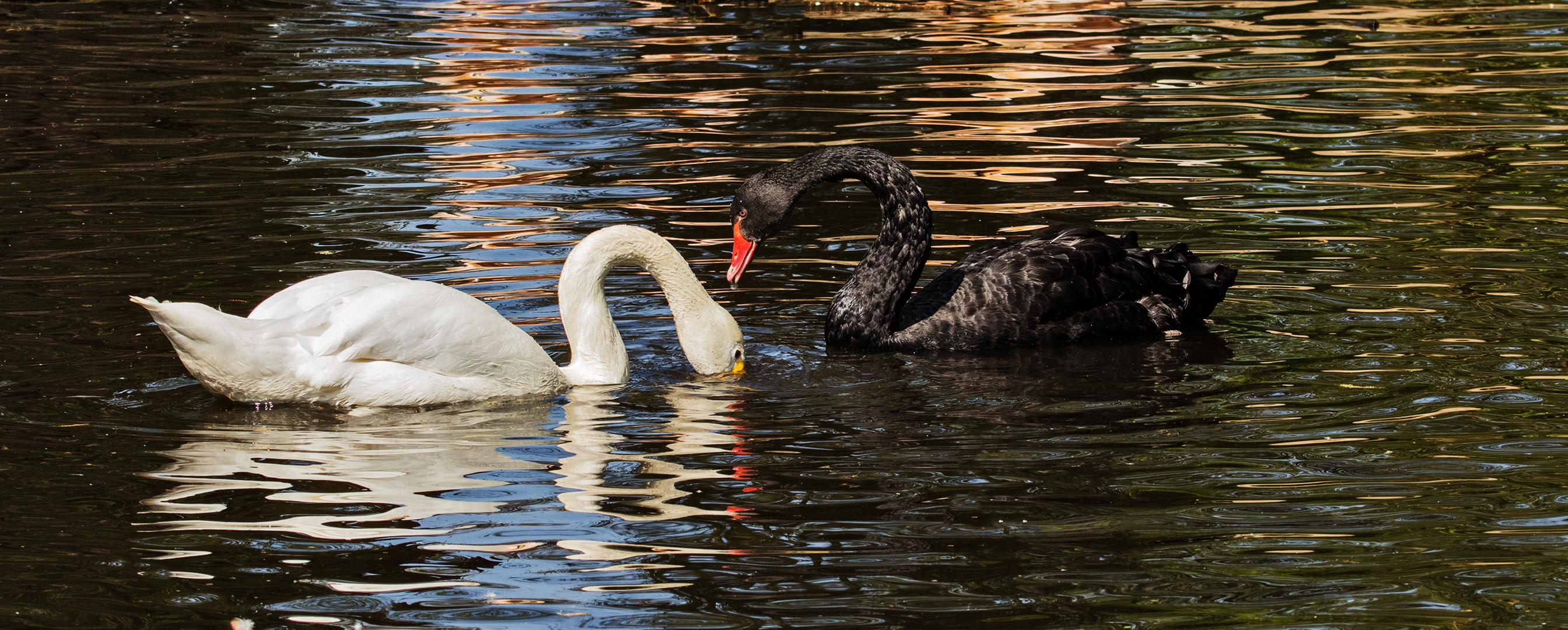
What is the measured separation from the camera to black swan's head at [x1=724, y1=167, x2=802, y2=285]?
7598 millimetres

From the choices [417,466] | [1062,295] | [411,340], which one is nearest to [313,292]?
[411,340]

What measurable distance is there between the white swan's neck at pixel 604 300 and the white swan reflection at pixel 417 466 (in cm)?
19

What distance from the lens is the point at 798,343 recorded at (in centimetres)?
773

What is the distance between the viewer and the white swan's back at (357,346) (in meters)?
6.01

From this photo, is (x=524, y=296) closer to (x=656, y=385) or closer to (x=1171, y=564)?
(x=656, y=385)

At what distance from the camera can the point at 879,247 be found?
7895 mm

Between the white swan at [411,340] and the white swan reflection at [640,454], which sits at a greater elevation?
the white swan at [411,340]

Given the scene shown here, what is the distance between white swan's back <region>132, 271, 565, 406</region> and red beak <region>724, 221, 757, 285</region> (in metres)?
1.38

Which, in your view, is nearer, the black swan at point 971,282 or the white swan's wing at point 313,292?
the white swan's wing at point 313,292

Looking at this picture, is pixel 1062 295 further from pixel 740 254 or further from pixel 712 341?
pixel 712 341

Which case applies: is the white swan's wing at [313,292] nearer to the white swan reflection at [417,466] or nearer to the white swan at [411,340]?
the white swan at [411,340]

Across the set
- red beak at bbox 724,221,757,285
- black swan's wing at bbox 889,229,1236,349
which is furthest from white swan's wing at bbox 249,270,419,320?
black swan's wing at bbox 889,229,1236,349

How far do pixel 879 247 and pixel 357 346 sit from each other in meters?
2.73

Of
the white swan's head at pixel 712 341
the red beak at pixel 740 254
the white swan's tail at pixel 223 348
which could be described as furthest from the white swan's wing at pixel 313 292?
the red beak at pixel 740 254
